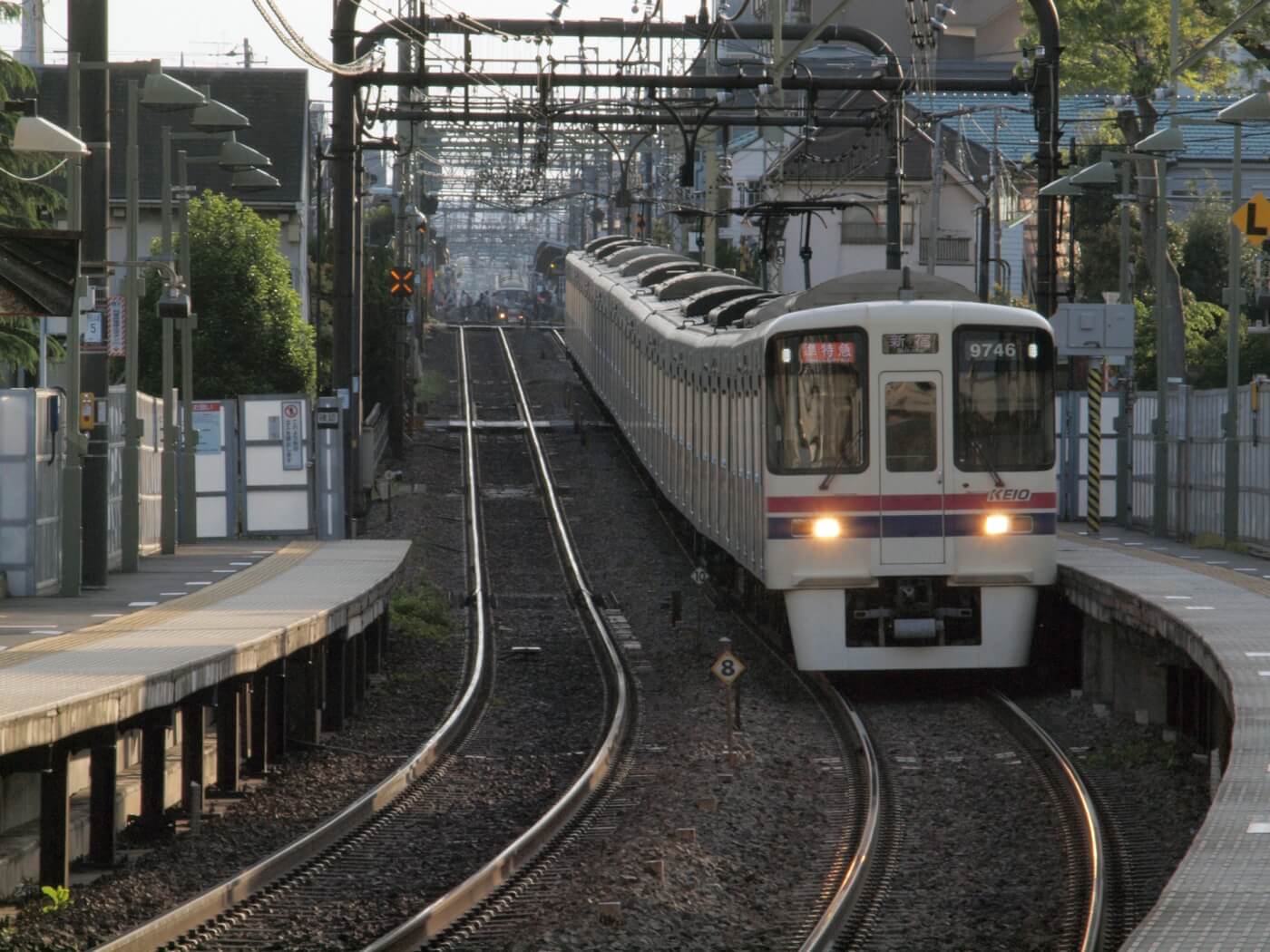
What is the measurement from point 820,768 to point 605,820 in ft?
Result: 6.32

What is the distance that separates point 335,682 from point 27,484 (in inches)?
116

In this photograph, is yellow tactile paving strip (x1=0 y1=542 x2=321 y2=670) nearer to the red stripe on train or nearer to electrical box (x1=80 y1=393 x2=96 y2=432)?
electrical box (x1=80 y1=393 x2=96 y2=432)

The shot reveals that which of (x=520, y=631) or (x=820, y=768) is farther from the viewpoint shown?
(x=520, y=631)

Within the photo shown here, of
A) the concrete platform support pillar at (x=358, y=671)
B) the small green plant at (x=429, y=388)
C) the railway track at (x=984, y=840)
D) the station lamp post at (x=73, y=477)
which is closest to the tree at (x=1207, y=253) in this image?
the small green plant at (x=429, y=388)

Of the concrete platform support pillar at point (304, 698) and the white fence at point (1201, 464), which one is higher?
the white fence at point (1201, 464)

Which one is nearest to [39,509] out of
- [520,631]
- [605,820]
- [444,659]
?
[444,659]

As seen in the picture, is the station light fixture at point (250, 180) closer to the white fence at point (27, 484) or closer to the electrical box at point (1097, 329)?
the white fence at point (27, 484)

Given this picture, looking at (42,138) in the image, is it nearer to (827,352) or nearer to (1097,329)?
(827,352)

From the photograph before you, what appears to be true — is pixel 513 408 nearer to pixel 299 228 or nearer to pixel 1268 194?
pixel 299 228

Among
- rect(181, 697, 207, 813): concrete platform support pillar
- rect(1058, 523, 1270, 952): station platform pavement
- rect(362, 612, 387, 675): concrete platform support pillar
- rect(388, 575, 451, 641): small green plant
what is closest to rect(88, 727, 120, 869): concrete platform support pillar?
rect(181, 697, 207, 813): concrete platform support pillar

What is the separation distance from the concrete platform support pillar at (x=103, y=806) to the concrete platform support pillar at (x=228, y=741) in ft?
6.22

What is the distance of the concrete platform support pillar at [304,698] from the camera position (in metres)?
13.7

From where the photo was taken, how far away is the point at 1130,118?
104ft

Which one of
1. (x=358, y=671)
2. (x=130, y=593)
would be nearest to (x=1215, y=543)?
(x=358, y=671)
